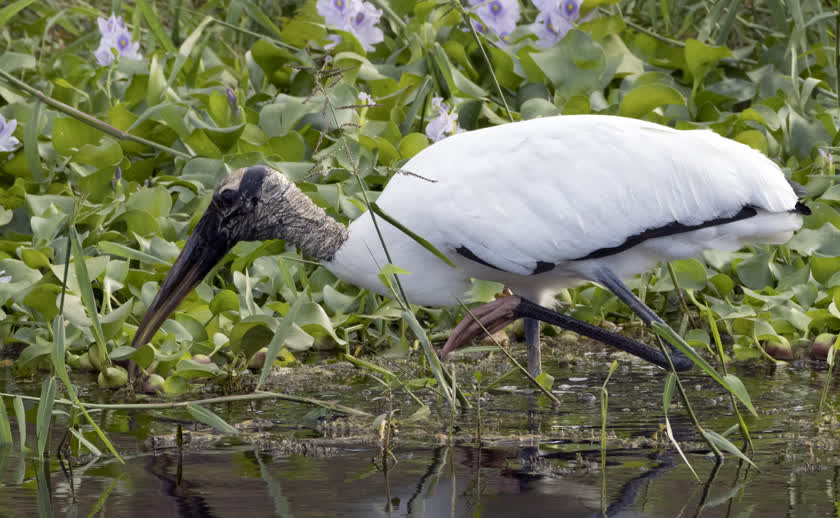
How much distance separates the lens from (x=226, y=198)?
445cm

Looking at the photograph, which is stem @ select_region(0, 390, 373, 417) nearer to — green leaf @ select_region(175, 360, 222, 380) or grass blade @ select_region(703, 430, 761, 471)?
green leaf @ select_region(175, 360, 222, 380)

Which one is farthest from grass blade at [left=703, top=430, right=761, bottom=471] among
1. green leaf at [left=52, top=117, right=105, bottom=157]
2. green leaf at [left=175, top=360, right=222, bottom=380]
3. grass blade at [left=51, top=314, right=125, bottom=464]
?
green leaf at [left=52, top=117, right=105, bottom=157]

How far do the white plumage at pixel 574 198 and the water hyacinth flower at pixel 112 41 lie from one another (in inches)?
109

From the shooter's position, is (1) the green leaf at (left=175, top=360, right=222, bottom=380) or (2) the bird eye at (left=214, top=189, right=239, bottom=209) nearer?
(1) the green leaf at (left=175, top=360, right=222, bottom=380)

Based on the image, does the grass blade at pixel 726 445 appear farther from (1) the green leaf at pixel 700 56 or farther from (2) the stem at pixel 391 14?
(2) the stem at pixel 391 14

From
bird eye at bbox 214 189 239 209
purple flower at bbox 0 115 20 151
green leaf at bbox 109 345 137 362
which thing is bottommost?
green leaf at bbox 109 345 137 362

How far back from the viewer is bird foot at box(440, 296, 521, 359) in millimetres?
4227

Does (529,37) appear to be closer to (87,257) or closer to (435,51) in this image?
(435,51)

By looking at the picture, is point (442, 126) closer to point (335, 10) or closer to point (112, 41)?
point (335, 10)

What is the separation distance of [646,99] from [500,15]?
95 cm

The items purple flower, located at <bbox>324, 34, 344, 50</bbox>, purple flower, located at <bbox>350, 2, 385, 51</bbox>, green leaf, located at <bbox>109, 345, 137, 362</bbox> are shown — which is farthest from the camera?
purple flower, located at <bbox>324, 34, 344, 50</bbox>

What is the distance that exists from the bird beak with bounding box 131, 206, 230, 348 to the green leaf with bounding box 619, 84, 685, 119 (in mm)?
2019

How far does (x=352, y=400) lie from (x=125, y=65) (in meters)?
3.10

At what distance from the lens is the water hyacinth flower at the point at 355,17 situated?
609 cm
